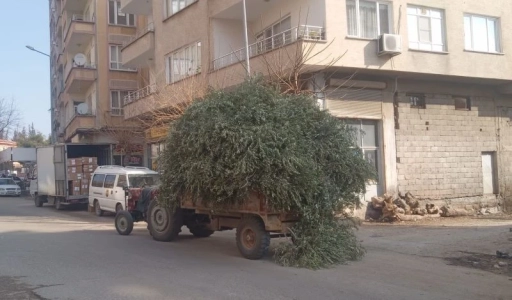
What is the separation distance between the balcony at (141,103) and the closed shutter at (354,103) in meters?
8.61

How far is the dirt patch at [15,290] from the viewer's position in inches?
308

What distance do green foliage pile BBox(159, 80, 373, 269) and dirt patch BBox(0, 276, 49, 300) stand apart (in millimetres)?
3879

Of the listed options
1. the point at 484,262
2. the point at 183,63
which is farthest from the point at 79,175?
the point at 484,262

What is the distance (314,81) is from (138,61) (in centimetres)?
1418

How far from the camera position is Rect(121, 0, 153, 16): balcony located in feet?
91.8

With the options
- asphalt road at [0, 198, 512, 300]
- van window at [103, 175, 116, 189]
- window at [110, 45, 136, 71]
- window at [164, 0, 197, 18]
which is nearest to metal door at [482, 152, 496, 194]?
asphalt road at [0, 198, 512, 300]

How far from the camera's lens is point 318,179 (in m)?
10.7

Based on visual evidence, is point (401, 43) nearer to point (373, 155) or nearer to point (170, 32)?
point (373, 155)

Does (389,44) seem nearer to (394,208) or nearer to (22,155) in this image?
(394,208)

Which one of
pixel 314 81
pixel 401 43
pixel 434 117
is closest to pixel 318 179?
pixel 314 81

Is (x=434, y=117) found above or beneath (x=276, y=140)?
above

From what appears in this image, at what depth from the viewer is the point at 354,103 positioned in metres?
19.0

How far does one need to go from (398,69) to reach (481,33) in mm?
5058

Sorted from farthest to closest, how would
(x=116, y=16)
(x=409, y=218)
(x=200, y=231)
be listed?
(x=116, y=16) < (x=409, y=218) < (x=200, y=231)
